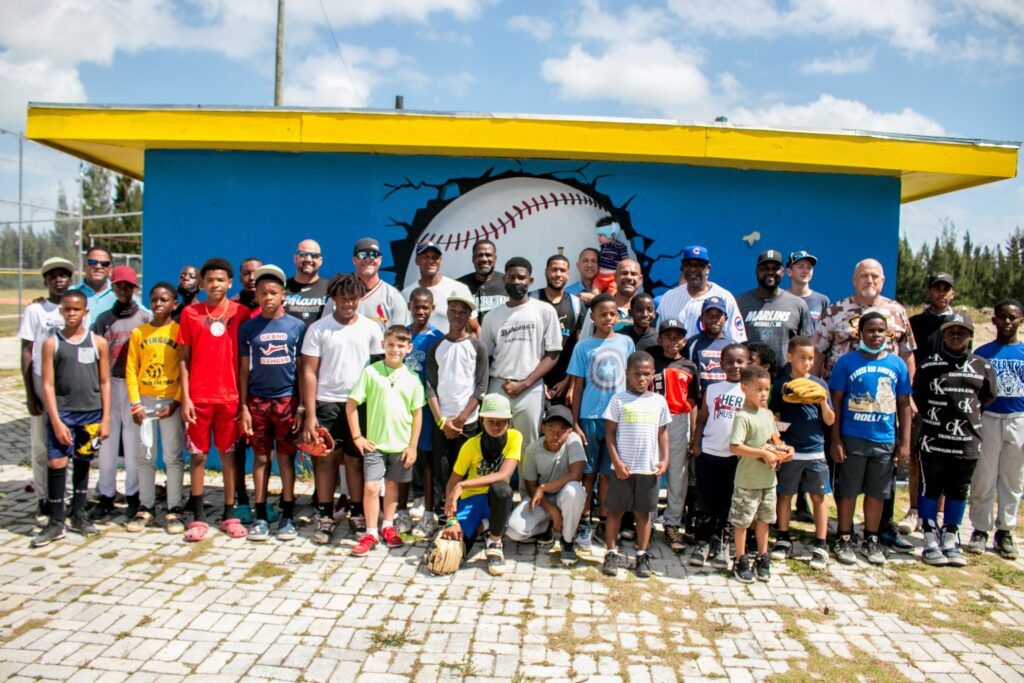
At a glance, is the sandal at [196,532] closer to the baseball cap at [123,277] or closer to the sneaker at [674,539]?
the baseball cap at [123,277]

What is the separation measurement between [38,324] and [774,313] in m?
5.70

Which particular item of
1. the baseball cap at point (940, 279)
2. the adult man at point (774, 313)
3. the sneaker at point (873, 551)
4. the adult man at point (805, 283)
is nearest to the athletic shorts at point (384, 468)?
the adult man at point (774, 313)

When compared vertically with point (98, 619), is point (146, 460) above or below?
above

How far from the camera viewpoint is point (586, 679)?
10.6 ft

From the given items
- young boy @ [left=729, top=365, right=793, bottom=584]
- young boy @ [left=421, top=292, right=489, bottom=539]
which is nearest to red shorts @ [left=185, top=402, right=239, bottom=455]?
young boy @ [left=421, top=292, right=489, bottom=539]

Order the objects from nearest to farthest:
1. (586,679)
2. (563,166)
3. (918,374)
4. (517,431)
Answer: (586,679), (517,431), (918,374), (563,166)

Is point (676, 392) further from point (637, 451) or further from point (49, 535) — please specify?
point (49, 535)

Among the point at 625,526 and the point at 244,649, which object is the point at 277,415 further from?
the point at 625,526

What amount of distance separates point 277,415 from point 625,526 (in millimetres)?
2685

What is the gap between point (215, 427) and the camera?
16.3ft

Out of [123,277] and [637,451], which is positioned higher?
[123,277]

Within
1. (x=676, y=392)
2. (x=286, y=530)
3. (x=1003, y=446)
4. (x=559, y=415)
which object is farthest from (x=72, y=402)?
(x=1003, y=446)

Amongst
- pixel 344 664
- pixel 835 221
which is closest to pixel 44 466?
pixel 344 664

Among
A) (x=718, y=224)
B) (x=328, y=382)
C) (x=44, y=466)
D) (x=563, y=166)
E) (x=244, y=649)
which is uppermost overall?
(x=563, y=166)
